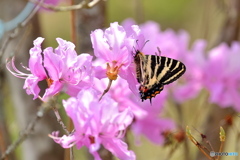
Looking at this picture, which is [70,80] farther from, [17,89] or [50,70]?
[17,89]

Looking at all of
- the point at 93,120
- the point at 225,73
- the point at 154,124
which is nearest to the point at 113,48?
the point at 93,120

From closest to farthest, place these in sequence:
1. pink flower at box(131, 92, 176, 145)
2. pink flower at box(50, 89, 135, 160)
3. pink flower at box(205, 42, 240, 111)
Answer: pink flower at box(50, 89, 135, 160) < pink flower at box(131, 92, 176, 145) < pink flower at box(205, 42, 240, 111)

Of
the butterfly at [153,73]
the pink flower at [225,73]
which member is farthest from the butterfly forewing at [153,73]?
the pink flower at [225,73]

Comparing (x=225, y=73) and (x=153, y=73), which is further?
(x=225, y=73)

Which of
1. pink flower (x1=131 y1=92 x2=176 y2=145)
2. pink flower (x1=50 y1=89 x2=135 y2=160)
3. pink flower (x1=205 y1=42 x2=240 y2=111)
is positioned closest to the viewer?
pink flower (x1=50 y1=89 x2=135 y2=160)

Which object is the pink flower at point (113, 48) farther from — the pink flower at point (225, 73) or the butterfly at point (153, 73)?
the pink flower at point (225, 73)

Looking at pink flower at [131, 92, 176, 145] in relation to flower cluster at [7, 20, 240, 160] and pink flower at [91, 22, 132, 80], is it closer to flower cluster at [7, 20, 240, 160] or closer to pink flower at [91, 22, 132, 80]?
flower cluster at [7, 20, 240, 160]

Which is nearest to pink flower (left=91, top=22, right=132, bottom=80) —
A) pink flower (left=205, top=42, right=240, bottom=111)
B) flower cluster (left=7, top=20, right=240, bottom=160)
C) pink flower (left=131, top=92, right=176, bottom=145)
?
flower cluster (left=7, top=20, right=240, bottom=160)

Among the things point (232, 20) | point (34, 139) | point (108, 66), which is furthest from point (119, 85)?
point (232, 20)

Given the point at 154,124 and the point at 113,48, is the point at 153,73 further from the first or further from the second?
the point at 154,124
